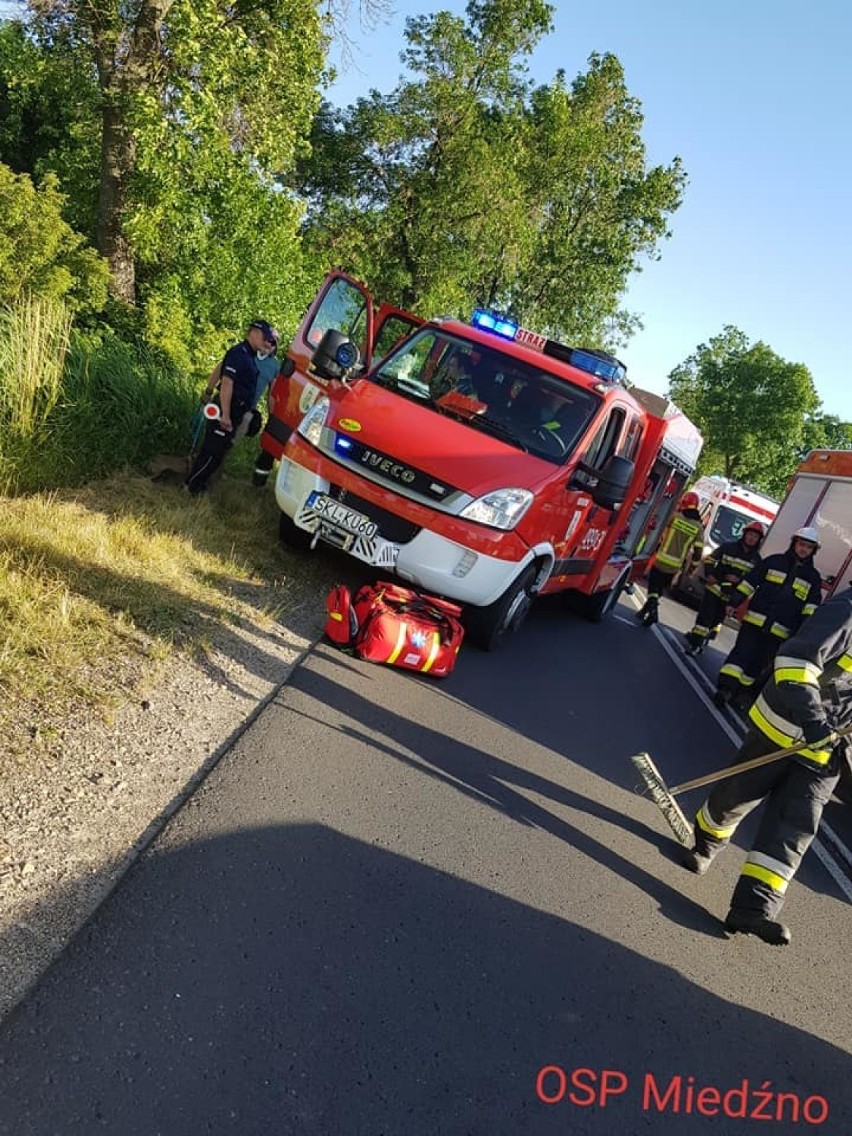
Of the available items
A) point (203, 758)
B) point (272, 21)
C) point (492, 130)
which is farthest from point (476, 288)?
point (203, 758)

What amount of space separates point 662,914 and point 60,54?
12.9 meters

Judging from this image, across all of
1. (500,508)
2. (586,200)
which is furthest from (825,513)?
(586,200)

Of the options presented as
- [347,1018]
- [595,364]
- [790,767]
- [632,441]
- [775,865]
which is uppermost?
[595,364]

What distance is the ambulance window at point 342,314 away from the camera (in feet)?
24.8

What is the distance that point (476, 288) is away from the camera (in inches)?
816

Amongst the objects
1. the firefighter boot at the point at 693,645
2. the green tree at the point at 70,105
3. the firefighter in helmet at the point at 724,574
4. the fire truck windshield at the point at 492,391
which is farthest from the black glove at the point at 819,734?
the green tree at the point at 70,105

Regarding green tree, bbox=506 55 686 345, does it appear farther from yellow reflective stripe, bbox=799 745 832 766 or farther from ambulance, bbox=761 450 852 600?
yellow reflective stripe, bbox=799 745 832 766

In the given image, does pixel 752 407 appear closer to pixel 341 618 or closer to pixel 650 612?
pixel 650 612

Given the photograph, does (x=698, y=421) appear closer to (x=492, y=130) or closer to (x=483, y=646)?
(x=492, y=130)

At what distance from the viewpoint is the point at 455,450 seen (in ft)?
19.0

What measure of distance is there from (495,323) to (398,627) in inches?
130

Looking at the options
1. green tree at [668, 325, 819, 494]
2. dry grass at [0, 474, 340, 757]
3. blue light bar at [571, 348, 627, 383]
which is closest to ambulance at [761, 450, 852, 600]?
blue light bar at [571, 348, 627, 383]

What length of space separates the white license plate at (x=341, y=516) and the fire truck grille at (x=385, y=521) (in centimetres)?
4

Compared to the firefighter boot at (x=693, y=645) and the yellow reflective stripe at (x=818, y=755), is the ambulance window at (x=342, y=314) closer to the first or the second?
the yellow reflective stripe at (x=818, y=755)
